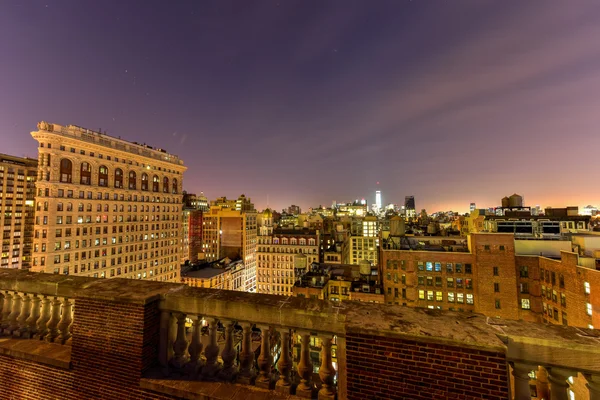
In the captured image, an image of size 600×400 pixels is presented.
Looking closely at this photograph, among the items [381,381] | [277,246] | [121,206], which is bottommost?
[277,246]

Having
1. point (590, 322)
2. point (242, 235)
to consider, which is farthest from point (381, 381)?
point (242, 235)

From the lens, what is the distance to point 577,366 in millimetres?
2770

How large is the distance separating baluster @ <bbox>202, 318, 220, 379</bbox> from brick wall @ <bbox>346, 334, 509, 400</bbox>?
2170mm

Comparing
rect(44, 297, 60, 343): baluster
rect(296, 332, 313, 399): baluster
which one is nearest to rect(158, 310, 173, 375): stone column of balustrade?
rect(296, 332, 313, 399): baluster

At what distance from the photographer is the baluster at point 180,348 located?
13.9 ft

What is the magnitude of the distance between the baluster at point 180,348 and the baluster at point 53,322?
2.74m

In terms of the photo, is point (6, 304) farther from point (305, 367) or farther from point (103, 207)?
point (103, 207)

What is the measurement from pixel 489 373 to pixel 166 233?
81593mm

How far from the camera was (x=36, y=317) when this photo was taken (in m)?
5.29

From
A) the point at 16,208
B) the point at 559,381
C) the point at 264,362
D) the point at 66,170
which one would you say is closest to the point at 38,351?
the point at 264,362

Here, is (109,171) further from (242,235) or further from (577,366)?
(577,366)

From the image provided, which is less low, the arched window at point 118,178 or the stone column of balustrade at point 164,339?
the arched window at point 118,178

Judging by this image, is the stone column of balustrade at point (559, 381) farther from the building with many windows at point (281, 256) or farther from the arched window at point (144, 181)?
the arched window at point (144, 181)

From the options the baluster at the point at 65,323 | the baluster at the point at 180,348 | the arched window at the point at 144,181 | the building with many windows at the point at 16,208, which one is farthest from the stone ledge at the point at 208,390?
the building with many windows at the point at 16,208
